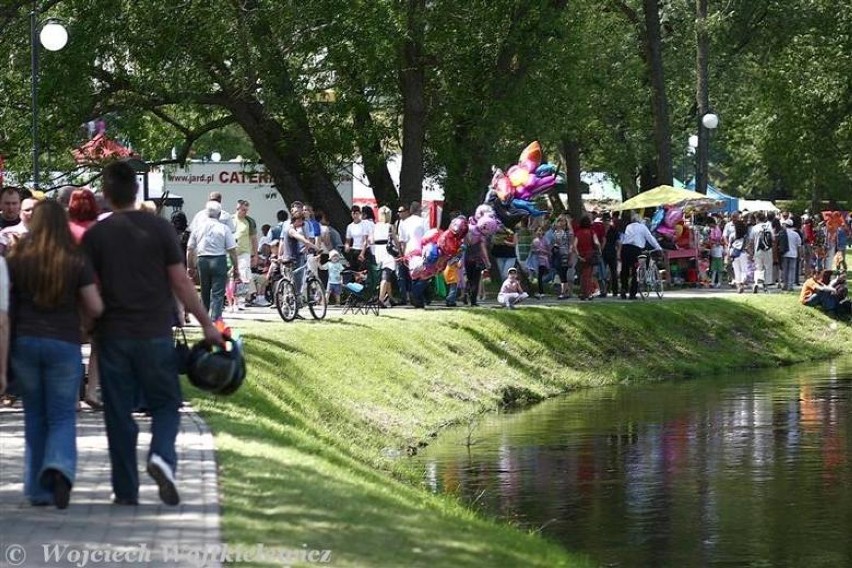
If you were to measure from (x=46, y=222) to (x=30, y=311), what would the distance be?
1.71ft

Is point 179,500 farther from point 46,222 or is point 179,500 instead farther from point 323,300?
point 323,300

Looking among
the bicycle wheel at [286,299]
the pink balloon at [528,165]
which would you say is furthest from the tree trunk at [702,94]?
the bicycle wheel at [286,299]

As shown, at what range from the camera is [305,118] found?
34.4 meters

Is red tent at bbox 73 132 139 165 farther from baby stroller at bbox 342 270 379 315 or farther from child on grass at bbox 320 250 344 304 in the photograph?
baby stroller at bbox 342 270 379 315

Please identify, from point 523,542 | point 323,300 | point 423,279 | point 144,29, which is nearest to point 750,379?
point 423,279

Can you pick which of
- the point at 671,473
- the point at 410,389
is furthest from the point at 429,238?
the point at 671,473

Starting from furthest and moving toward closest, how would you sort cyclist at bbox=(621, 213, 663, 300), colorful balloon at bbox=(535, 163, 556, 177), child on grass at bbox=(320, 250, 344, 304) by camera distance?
cyclist at bbox=(621, 213, 663, 300) < colorful balloon at bbox=(535, 163, 556, 177) < child on grass at bbox=(320, 250, 344, 304)

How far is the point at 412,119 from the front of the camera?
35531 millimetres

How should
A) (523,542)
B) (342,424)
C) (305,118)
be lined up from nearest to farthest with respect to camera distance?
1. (523,542)
2. (342,424)
3. (305,118)

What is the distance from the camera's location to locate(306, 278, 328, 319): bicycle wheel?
27250mm

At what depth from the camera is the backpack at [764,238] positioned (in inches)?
1652

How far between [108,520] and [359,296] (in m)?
19.3

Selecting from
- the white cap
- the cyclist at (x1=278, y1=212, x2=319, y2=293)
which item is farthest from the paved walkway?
the cyclist at (x1=278, y1=212, x2=319, y2=293)

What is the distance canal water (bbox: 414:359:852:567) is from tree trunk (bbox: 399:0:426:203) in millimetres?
7892
